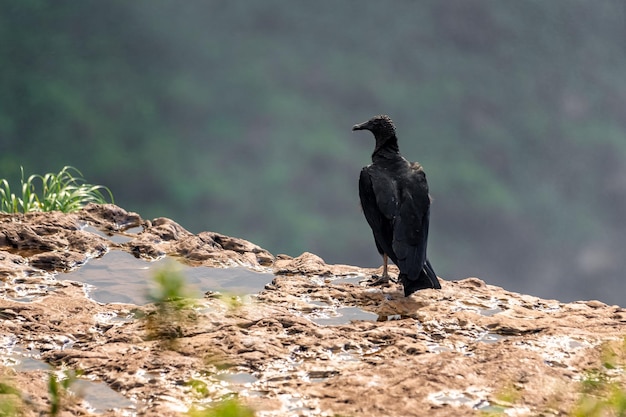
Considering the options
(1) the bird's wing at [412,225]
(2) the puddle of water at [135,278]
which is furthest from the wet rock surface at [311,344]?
(1) the bird's wing at [412,225]

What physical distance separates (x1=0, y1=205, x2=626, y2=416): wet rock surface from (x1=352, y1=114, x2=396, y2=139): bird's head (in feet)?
4.04

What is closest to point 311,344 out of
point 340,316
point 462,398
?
point 340,316

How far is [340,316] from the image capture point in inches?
191

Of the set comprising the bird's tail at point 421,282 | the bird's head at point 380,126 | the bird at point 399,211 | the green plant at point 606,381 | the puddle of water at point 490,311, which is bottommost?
the green plant at point 606,381

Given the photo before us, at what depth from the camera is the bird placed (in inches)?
213

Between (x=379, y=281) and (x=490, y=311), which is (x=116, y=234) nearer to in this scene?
(x=379, y=281)

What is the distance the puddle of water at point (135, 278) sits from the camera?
17.4 feet

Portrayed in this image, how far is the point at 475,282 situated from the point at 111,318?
3.01 m

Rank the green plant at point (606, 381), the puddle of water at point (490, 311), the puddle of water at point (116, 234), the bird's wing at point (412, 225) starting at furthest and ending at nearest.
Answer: the puddle of water at point (116, 234)
the bird's wing at point (412, 225)
the puddle of water at point (490, 311)
the green plant at point (606, 381)

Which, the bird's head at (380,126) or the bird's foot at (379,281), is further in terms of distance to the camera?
the bird's head at (380,126)

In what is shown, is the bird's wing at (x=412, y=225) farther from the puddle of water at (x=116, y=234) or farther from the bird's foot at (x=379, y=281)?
the puddle of water at (x=116, y=234)

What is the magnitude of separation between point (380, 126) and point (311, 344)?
2.99 meters

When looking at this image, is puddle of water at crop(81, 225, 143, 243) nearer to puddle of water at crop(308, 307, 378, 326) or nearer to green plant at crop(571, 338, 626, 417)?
puddle of water at crop(308, 307, 378, 326)

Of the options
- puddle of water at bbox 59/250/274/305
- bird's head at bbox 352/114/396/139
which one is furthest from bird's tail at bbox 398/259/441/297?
bird's head at bbox 352/114/396/139
